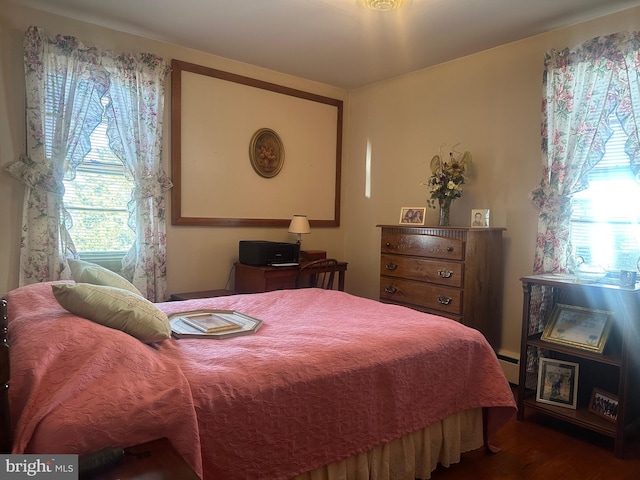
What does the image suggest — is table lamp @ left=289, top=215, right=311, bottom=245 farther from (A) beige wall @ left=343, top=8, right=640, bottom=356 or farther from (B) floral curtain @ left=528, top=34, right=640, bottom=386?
(B) floral curtain @ left=528, top=34, right=640, bottom=386

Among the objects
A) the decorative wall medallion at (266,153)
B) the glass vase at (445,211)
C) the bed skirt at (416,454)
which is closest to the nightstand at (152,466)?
the bed skirt at (416,454)

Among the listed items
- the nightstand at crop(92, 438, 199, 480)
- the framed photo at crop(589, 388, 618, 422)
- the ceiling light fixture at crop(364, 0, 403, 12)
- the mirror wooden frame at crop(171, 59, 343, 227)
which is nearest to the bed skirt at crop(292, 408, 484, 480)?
the nightstand at crop(92, 438, 199, 480)

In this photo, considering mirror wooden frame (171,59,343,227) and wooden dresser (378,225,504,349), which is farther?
mirror wooden frame (171,59,343,227)

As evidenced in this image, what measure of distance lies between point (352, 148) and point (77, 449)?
4.03m

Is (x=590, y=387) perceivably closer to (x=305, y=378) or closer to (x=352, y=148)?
(x=305, y=378)

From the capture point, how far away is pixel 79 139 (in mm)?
3020

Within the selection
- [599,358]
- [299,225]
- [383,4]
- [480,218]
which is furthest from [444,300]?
[383,4]

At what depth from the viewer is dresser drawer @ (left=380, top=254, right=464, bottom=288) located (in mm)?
3053

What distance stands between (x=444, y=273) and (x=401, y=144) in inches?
59.7

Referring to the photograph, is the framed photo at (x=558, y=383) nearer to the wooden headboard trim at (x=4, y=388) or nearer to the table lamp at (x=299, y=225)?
the table lamp at (x=299, y=225)

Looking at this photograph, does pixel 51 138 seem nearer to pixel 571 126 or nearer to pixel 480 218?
pixel 480 218

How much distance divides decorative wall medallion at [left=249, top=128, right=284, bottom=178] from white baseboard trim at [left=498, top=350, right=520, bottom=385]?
2544 mm

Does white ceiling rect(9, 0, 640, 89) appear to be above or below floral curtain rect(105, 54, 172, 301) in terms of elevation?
above

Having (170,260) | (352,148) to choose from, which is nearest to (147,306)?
(170,260)
